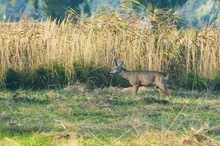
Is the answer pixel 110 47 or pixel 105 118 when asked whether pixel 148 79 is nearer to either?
pixel 110 47

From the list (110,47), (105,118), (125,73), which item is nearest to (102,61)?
(110,47)

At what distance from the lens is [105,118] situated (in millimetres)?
8055

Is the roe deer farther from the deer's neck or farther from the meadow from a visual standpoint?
the meadow

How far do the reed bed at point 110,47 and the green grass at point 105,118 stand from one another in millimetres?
1245

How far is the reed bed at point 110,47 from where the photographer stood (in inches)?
513

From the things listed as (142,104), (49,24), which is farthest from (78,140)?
(49,24)

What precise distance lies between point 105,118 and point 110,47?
5.36m

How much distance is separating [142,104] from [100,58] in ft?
11.8

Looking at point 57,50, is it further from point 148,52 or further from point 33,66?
point 148,52

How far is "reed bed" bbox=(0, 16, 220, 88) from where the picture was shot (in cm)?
1303

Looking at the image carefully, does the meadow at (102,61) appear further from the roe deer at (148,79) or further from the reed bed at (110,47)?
the roe deer at (148,79)

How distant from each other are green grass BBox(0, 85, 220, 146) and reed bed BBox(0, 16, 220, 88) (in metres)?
1.25

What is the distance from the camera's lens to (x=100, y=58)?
13.2 meters

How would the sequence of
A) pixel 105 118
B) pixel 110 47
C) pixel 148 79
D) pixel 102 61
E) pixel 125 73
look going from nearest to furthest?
pixel 105 118 → pixel 148 79 → pixel 125 73 → pixel 102 61 → pixel 110 47
